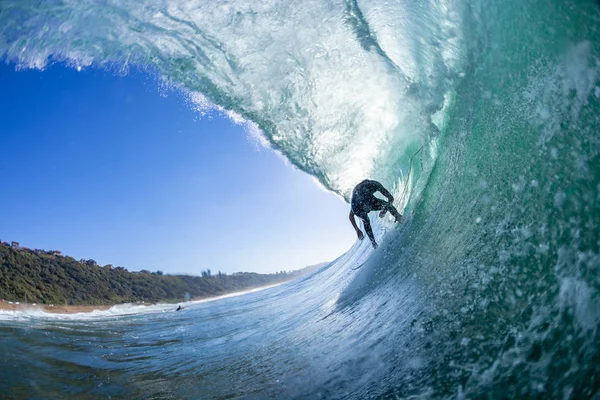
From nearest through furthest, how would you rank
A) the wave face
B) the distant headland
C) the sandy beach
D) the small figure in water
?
the wave face < the small figure in water < the sandy beach < the distant headland

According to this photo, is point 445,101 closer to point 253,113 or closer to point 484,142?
point 484,142

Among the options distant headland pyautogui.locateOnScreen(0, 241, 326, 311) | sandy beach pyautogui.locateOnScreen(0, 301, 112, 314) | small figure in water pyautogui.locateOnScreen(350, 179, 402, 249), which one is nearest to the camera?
small figure in water pyautogui.locateOnScreen(350, 179, 402, 249)

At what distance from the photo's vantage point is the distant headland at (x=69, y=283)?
40.5 m

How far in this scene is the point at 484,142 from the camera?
4.45 meters

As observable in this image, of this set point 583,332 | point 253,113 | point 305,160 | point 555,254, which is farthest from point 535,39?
point 305,160

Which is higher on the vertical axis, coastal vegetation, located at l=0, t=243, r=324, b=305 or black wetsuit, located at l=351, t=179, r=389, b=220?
coastal vegetation, located at l=0, t=243, r=324, b=305

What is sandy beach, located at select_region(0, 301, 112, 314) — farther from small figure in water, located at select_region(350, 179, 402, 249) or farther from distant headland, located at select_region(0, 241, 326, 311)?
small figure in water, located at select_region(350, 179, 402, 249)

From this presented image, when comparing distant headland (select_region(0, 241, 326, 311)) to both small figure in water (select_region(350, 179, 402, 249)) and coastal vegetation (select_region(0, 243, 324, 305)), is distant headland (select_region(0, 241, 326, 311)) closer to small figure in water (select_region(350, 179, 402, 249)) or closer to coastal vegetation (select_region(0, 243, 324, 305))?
coastal vegetation (select_region(0, 243, 324, 305))

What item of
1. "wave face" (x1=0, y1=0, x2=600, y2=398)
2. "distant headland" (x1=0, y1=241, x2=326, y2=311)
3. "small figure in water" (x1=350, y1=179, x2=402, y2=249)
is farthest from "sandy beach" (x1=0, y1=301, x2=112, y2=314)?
"small figure in water" (x1=350, y1=179, x2=402, y2=249)

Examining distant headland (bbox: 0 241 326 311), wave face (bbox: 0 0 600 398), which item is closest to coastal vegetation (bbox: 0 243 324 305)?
distant headland (bbox: 0 241 326 311)

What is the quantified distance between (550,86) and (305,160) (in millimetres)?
8931

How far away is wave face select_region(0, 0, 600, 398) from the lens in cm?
206

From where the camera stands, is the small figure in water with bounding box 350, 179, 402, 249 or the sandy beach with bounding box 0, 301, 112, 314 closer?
the small figure in water with bounding box 350, 179, 402, 249

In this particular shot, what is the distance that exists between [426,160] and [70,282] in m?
60.2
